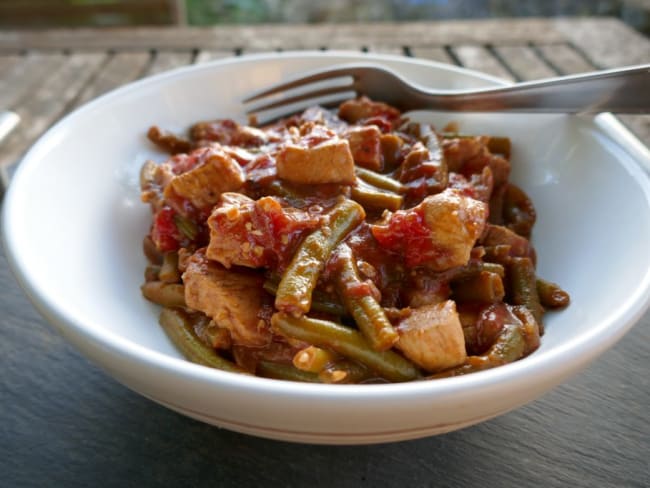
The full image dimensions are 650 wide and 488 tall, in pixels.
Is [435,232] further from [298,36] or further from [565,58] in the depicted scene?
[298,36]

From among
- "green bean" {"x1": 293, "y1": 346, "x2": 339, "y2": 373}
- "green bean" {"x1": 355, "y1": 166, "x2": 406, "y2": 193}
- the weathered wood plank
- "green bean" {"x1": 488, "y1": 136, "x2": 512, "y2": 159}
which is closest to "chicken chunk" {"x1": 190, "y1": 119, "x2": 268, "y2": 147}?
"green bean" {"x1": 355, "y1": 166, "x2": 406, "y2": 193}

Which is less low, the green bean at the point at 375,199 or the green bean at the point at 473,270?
the green bean at the point at 375,199

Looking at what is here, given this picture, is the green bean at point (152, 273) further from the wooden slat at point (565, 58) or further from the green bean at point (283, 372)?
the wooden slat at point (565, 58)

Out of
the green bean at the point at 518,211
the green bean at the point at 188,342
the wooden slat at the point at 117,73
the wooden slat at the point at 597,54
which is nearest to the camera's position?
the green bean at the point at 188,342

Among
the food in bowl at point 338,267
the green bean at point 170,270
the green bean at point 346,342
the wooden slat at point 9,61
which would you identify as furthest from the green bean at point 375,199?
the wooden slat at point 9,61

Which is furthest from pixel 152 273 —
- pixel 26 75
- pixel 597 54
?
pixel 597 54

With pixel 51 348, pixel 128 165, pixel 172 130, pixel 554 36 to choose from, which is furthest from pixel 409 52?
pixel 51 348

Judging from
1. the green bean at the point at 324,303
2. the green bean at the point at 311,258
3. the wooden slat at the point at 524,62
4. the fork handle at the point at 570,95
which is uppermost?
the fork handle at the point at 570,95
